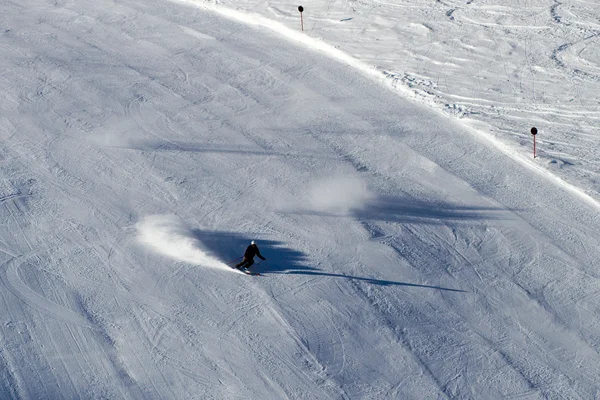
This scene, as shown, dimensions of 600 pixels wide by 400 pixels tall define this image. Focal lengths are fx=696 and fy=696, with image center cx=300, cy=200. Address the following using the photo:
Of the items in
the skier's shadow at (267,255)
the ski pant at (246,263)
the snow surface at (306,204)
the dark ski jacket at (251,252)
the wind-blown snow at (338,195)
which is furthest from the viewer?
the wind-blown snow at (338,195)

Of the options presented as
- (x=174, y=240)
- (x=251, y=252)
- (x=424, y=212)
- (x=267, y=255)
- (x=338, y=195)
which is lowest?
(x=267, y=255)

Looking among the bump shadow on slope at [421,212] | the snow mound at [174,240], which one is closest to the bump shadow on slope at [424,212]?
the bump shadow on slope at [421,212]

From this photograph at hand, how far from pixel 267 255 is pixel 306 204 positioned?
5.67 ft

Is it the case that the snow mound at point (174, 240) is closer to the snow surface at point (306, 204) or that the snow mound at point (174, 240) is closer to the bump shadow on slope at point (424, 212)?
the snow surface at point (306, 204)

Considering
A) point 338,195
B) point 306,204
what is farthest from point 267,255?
point 338,195

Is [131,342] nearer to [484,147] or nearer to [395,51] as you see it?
[484,147]

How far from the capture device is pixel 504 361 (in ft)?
35.5

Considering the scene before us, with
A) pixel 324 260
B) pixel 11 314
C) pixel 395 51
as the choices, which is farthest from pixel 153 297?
pixel 395 51

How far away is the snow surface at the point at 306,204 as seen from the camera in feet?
35.5

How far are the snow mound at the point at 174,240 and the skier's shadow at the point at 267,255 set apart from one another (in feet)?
0.50

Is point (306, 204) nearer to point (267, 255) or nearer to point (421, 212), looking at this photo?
point (267, 255)

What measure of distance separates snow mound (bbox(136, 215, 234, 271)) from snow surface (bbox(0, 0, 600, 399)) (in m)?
0.04

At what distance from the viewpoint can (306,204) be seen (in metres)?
14.2

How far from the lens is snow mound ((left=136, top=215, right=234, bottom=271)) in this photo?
12.8 meters
